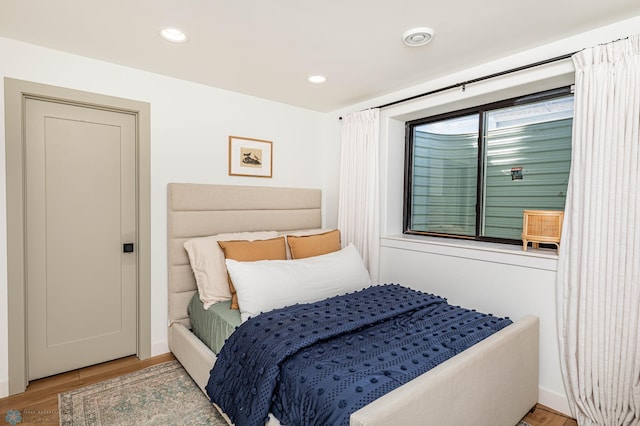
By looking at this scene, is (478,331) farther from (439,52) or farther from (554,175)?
(439,52)

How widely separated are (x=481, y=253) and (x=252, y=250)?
174cm

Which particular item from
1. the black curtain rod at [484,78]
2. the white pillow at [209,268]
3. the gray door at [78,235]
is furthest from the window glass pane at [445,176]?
the gray door at [78,235]

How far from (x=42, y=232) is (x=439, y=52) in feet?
10.1

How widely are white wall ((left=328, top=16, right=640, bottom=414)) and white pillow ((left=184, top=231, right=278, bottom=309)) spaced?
1.53 m

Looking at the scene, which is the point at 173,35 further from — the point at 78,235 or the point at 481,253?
the point at 481,253

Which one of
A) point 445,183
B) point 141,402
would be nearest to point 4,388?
point 141,402

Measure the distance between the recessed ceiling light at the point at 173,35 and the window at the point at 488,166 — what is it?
222cm

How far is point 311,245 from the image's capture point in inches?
119

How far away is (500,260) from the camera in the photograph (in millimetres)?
2457

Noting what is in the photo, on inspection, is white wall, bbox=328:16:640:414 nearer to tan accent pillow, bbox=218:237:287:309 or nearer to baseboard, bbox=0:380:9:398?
tan accent pillow, bbox=218:237:287:309

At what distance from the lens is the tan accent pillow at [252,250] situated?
2617 millimetres

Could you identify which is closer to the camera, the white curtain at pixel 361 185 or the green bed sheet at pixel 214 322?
the green bed sheet at pixel 214 322

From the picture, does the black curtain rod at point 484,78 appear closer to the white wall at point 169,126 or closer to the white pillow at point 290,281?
the white wall at point 169,126

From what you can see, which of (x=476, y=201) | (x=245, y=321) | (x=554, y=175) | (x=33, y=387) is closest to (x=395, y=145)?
(x=476, y=201)
